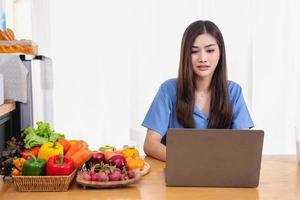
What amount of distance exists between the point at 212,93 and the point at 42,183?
1062 millimetres

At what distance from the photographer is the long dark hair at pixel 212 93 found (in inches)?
82.8

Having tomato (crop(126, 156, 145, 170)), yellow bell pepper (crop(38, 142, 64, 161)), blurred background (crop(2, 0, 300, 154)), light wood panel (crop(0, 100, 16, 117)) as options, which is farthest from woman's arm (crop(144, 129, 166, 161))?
blurred background (crop(2, 0, 300, 154))

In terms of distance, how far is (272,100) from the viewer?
3.51 metres

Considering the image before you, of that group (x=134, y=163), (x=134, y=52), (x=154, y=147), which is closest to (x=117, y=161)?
(x=134, y=163)

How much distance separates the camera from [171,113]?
2201mm

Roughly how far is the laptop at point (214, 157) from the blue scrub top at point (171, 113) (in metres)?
0.73

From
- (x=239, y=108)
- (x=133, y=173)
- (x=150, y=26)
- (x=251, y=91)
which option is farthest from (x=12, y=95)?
(x=251, y=91)

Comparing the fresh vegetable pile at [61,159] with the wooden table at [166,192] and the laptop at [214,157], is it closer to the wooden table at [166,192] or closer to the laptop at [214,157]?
the wooden table at [166,192]

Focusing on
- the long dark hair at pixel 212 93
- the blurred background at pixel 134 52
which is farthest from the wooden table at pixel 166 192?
the blurred background at pixel 134 52

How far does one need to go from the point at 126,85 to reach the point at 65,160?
6.20ft

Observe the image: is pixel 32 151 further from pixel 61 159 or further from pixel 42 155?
pixel 61 159

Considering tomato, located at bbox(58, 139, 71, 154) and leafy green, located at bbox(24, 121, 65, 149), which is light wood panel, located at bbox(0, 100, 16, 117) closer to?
leafy green, located at bbox(24, 121, 65, 149)

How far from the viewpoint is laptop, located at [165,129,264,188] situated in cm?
133

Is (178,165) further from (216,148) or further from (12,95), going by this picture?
(12,95)
